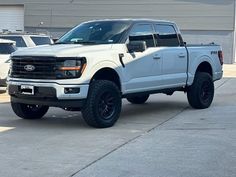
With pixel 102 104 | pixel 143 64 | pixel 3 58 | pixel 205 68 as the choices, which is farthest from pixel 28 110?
pixel 3 58

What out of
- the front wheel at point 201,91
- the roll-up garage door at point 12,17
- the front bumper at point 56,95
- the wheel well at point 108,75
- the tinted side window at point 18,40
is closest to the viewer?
the front bumper at point 56,95

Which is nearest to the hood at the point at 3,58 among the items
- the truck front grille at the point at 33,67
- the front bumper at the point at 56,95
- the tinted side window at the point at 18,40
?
the tinted side window at the point at 18,40

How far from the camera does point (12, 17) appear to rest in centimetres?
3650

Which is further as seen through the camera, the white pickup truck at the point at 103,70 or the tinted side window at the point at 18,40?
the tinted side window at the point at 18,40

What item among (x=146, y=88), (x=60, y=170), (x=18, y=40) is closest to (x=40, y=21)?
(x=18, y=40)

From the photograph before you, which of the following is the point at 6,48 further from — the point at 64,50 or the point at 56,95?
the point at 56,95

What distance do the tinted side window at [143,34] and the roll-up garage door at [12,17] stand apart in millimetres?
26491

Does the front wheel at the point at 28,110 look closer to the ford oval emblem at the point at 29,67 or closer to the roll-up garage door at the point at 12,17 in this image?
the ford oval emblem at the point at 29,67

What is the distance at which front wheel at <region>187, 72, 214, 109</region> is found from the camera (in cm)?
1215

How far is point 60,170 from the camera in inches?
262

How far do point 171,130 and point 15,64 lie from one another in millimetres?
3052

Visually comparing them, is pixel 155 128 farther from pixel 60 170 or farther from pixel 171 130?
pixel 60 170

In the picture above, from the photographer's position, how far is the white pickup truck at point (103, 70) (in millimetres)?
9211

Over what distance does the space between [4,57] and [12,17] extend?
72.8 ft
